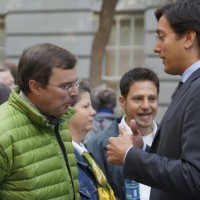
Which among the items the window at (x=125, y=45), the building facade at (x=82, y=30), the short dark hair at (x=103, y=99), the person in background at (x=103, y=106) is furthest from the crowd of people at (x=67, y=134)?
the window at (x=125, y=45)

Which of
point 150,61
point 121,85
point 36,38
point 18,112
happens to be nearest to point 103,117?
point 121,85

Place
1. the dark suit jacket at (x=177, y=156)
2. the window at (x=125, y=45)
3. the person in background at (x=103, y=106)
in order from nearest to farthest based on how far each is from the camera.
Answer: the dark suit jacket at (x=177, y=156) < the person in background at (x=103, y=106) < the window at (x=125, y=45)

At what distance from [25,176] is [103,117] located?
13.5ft

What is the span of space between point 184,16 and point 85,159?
4.12 ft

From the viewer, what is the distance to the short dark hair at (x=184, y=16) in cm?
291

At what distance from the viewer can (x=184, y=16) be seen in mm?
2926

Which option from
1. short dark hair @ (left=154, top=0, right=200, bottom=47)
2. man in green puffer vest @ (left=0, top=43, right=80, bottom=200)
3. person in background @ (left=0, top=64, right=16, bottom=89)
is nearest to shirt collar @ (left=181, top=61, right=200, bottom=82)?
short dark hair @ (left=154, top=0, right=200, bottom=47)

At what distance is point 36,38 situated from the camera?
45.0ft

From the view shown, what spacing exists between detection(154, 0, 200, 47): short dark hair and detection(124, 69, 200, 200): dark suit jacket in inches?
8.2

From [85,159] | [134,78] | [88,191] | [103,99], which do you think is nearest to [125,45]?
[103,99]

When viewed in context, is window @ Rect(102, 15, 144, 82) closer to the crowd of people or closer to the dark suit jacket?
the crowd of people

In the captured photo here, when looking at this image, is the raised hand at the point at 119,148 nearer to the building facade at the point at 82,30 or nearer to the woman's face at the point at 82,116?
the woman's face at the point at 82,116

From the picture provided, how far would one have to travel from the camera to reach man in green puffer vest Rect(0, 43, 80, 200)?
9.49ft

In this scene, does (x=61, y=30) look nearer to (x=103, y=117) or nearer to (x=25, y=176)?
(x=103, y=117)
